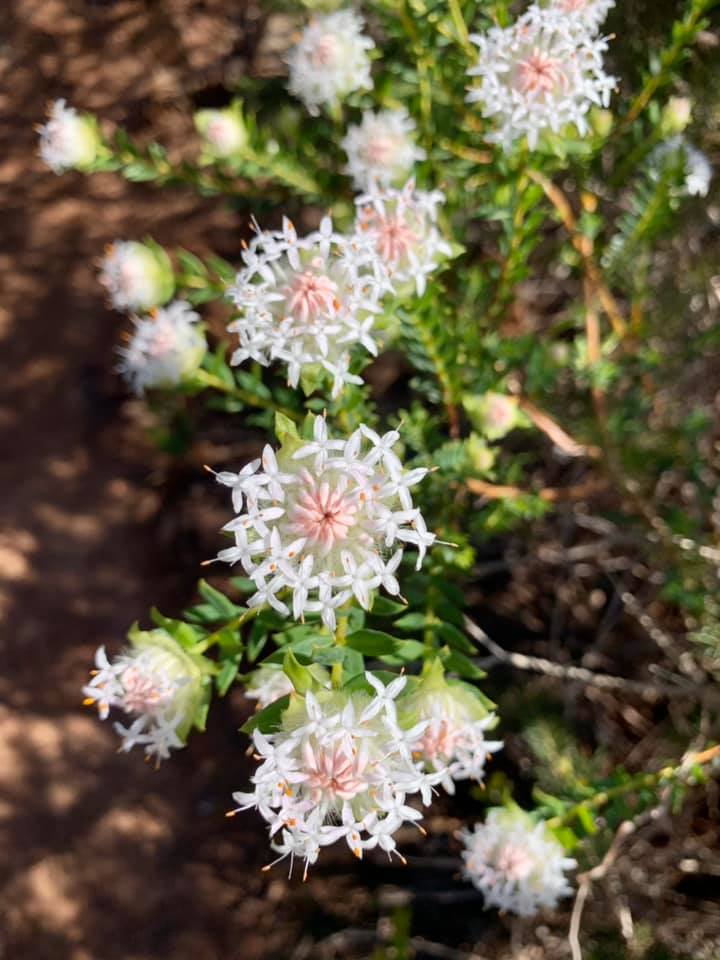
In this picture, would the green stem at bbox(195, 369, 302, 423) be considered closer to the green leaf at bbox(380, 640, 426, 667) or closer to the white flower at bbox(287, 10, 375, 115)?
the green leaf at bbox(380, 640, 426, 667)

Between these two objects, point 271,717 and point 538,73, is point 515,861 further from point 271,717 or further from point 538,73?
point 538,73

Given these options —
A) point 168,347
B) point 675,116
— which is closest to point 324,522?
point 168,347

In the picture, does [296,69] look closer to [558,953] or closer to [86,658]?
[86,658]

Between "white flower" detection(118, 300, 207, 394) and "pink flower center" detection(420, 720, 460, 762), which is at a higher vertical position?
"white flower" detection(118, 300, 207, 394)

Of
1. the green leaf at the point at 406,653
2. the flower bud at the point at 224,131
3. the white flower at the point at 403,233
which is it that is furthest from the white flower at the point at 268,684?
the flower bud at the point at 224,131

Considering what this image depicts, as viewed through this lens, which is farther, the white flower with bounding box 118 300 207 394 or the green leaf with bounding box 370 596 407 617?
the white flower with bounding box 118 300 207 394

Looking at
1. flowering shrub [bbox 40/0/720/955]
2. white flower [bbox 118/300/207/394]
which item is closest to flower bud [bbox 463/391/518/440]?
flowering shrub [bbox 40/0/720/955]

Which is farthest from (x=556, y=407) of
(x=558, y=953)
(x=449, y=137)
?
(x=558, y=953)
